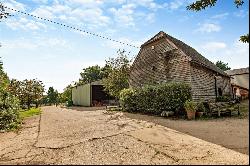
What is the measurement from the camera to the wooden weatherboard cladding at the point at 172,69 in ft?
65.6

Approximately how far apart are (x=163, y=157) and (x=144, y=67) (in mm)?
19229

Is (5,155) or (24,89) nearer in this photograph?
(5,155)

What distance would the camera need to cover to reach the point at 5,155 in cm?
741

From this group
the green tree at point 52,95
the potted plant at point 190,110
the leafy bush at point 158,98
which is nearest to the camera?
the potted plant at point 190,110

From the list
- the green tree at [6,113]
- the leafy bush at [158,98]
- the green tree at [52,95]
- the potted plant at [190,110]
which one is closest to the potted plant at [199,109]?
the potted plant at [190,110]

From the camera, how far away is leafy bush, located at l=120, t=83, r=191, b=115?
1669 centimetres

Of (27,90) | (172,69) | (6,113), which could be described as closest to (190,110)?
(172,69)

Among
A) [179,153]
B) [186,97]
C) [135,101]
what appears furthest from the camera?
[135,101]

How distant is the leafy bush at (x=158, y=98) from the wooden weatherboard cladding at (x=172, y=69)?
9.77 ft

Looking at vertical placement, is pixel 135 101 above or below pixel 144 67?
below

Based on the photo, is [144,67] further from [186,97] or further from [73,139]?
[73,139]

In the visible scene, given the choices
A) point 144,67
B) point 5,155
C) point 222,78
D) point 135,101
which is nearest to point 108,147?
point 5,155

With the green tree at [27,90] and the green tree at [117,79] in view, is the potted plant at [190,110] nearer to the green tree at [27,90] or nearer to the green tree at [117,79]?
the green tree at [117,79]

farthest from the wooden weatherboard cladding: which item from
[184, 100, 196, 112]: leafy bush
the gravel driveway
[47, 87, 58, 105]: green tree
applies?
[47, 87, 58, 105]: green tree
